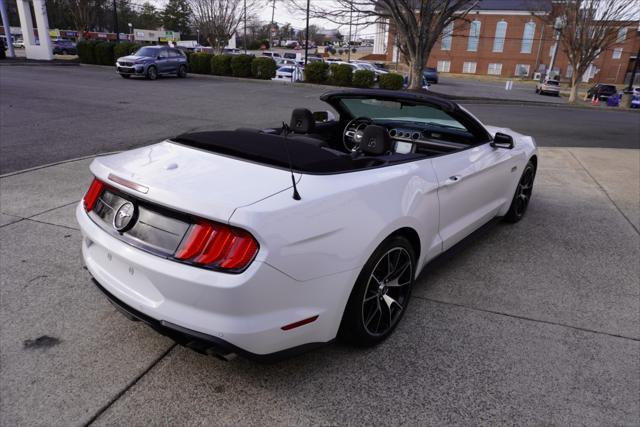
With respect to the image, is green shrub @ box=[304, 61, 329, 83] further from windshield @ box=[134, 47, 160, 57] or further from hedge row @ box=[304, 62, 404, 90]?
windshield @ box=[134, 47, 160, 57]

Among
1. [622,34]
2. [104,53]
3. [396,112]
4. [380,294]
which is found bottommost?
[380,294]

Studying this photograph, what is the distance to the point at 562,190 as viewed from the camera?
6664 millimetres

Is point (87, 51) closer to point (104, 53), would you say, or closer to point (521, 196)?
point (104, 53)

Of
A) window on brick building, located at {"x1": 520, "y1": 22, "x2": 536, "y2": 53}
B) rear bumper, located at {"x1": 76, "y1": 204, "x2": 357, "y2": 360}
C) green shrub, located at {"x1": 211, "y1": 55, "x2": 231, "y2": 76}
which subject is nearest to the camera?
rear bumper, located at {"x1": 76, "y1": 204, "x2": 357, "y2": 360}

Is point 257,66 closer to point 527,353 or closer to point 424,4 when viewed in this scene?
point 424,4

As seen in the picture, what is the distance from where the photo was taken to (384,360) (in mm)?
2758

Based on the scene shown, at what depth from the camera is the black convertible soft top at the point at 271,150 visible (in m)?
2.56

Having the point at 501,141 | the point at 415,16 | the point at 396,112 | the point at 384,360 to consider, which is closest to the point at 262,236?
the point at 384,360

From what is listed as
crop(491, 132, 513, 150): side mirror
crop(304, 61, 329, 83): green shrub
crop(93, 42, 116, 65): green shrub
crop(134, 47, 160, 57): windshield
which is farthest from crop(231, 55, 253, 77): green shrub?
crop(491, 132, 513, 150): side mirror

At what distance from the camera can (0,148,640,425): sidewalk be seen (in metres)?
2.34

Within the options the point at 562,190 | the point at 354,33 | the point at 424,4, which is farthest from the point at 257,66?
the point at 562,190

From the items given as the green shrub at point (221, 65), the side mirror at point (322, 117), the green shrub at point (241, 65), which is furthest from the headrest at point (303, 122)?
the green shrub at point (221, 65)

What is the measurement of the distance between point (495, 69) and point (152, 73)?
52206 millimetres

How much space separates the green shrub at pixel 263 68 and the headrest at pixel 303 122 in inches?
906
